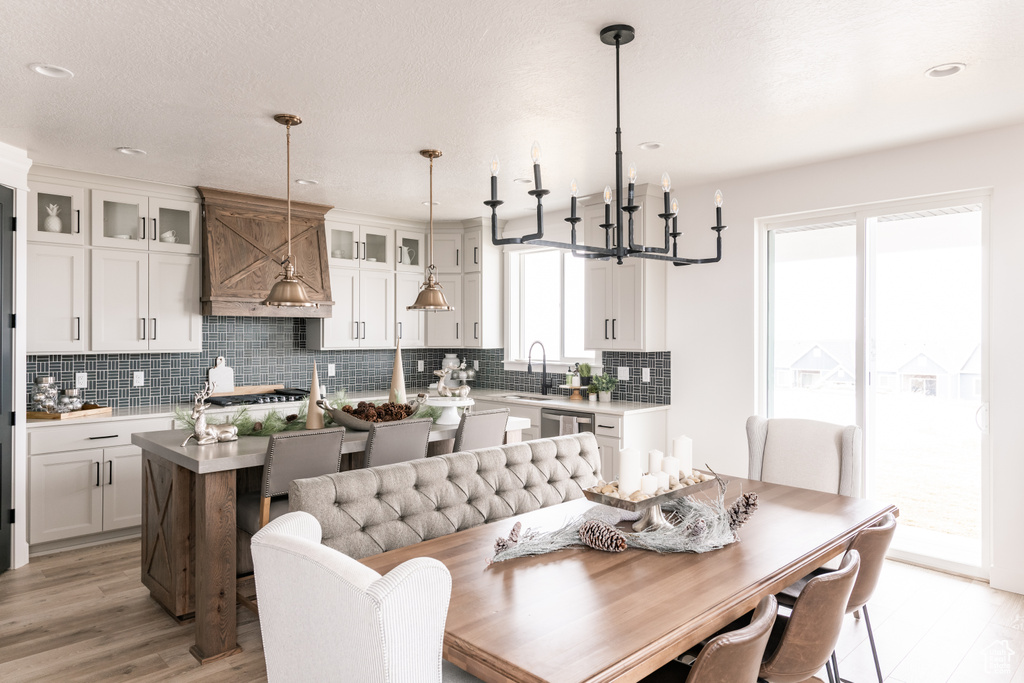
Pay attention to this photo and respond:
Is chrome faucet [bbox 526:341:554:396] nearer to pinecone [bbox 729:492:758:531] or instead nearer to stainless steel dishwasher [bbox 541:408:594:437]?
stainless steel dishwasher [bbox 541:408:594:437]

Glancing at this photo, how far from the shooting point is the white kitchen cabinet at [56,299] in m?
4.20

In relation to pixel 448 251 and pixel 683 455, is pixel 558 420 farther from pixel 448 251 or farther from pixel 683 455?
pixel 683 455

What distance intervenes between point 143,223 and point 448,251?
2.65 metres

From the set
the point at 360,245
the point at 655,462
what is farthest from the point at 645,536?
the point at 360,245

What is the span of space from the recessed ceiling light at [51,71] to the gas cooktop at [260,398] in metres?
2.67

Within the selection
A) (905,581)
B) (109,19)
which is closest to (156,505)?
(109,19)

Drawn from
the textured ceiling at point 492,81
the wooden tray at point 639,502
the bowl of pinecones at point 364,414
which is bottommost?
the wooden tray at point 639,502

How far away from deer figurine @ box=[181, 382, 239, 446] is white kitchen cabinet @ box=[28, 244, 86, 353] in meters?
1.98

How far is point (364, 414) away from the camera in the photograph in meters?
3.26

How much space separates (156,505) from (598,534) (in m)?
2.41

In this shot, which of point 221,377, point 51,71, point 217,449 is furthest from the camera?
point 221,377

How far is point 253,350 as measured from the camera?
552cm

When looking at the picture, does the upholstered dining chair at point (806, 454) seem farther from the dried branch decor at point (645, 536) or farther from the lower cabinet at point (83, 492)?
the lower cabinet at point (83, 492)

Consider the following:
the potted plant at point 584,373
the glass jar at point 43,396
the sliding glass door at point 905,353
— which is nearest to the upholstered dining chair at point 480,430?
the potted plant at point 584,373
